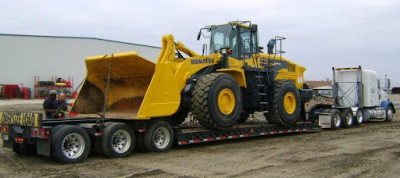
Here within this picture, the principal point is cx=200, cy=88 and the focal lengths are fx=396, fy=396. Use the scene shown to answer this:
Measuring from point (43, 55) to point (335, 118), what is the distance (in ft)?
81.7

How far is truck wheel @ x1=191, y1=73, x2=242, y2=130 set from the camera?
9.53 m

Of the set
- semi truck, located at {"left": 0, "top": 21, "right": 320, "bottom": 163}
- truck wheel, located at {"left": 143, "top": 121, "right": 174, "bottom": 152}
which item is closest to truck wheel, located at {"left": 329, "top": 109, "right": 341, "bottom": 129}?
semi truck, located at {"left": 0, "top": 21, "right": 320, "bottom": 163}

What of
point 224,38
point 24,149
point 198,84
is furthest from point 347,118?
point 24,149

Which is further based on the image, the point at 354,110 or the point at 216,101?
the point at 354,110

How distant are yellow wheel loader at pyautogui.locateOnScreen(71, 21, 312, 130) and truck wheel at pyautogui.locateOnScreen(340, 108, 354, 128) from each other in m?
4.08

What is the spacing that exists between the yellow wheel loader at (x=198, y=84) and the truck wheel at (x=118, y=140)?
1.35 feet

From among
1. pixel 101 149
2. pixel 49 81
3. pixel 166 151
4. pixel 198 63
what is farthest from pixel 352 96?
pixel 49 81

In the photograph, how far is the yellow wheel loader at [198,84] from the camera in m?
9.27

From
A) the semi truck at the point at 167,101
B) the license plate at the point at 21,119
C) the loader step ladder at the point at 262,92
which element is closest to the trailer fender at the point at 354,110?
the semi truck at the point at 167,101

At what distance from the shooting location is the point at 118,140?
28.0ft

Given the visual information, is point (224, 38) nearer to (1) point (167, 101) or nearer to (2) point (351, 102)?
(1) point (167, 101)

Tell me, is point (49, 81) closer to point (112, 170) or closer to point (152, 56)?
point (152, 56)

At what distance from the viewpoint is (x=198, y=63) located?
1041 centimetres

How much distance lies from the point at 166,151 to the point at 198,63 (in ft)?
8.34
